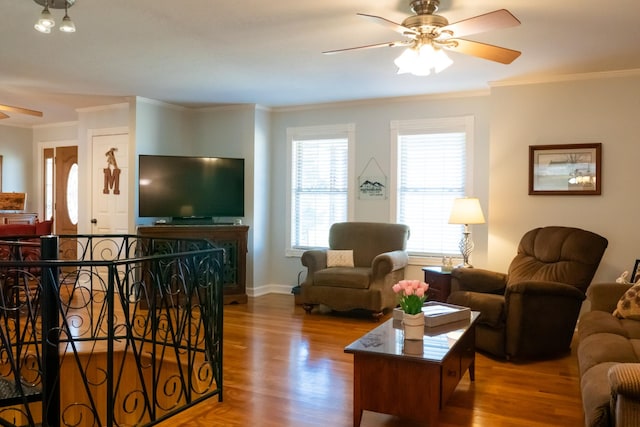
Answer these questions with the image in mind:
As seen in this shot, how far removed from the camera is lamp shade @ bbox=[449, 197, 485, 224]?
4.94m

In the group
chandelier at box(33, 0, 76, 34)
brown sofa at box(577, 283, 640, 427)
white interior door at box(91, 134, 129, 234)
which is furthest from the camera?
white interior door at box(91, 134, 129, 234)

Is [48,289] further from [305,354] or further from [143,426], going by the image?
[305,354]

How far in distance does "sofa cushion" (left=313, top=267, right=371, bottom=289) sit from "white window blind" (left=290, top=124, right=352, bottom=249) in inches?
41.4

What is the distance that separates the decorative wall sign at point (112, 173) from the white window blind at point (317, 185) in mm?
2213

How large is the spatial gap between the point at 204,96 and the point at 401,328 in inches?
157

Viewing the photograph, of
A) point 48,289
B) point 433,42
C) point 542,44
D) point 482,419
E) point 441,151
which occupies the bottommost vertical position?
point 482,419

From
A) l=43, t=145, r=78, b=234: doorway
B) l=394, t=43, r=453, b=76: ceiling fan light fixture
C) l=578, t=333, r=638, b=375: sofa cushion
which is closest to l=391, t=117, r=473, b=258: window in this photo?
l=394, t=43, r=453, b=76: ceiling fan light fixture

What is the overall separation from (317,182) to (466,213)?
2215 millimetres

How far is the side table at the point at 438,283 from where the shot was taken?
4840 mm

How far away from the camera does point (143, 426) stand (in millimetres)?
2699

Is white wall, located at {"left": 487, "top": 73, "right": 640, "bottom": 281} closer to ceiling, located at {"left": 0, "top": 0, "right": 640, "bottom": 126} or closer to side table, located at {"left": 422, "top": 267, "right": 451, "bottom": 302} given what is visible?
ceiling, located at {"left": 0, "top": 0, "right": 640, "bottom": 126}

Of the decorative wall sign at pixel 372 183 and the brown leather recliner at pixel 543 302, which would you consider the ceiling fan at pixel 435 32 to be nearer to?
the brown leather recliner at pixel 543 302

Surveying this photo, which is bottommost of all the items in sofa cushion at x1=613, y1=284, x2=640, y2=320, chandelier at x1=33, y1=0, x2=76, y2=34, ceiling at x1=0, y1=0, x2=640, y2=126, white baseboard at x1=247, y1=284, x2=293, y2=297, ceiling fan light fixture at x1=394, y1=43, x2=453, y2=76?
white baseboard at x1=247, y1=284, x2=293, y2=297

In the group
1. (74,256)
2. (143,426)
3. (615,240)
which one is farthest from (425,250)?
(74,256)
